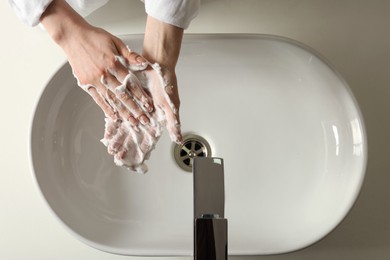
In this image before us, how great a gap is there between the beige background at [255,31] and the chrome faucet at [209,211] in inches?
14.2

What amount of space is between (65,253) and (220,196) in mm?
404

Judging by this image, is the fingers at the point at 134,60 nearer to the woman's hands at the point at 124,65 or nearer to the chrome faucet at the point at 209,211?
the woman's hands at the point at 124,65

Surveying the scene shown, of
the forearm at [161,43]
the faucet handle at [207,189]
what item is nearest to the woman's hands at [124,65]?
the forearm at [161,43]

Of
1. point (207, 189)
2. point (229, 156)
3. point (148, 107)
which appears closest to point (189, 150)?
point (229, 156)

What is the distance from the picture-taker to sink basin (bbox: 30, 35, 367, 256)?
720 mm

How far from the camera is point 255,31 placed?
0.83 m

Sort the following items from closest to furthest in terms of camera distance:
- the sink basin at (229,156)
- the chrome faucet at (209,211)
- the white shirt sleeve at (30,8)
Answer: the chrome faucet at (209,211)
the white shirt sleeve at (30,8)
the sink basin at (229,156)

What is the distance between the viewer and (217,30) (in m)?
0.82

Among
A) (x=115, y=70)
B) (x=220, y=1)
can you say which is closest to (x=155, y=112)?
(x=115, y=70)

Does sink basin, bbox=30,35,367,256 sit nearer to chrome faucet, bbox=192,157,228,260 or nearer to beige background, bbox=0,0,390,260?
beige background, bbox=0,0,390,260

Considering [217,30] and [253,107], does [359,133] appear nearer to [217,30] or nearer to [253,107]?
[253,107]

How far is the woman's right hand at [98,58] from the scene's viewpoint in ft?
2.02

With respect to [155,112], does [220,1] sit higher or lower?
higher

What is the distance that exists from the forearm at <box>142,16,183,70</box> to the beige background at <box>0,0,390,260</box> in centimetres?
21
